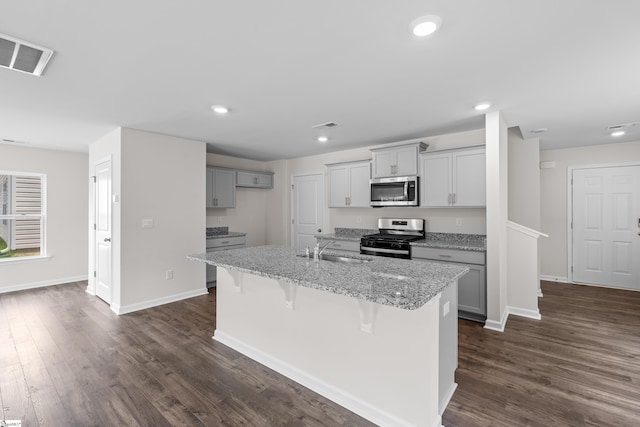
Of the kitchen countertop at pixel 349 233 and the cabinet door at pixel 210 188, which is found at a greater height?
the cabinet door at pixel 210 188

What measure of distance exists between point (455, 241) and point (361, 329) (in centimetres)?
283

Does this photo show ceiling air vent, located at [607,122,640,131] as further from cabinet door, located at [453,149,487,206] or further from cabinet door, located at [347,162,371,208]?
cabinet door, located at [347,162,371,208]

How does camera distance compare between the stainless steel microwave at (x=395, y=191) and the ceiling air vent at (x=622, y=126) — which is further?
the stainless steel microwave at (x=395, y=191)

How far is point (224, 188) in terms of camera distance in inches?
219

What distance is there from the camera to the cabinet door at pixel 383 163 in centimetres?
458

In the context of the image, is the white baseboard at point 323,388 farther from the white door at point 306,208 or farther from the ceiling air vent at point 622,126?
the ceiling air vent at point 622,126

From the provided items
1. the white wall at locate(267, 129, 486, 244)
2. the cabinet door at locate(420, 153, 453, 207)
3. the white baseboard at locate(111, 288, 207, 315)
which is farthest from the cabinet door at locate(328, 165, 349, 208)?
the white baseboard at locate(111, 288, 207, 315)

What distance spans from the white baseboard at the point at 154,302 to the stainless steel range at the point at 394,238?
260cm

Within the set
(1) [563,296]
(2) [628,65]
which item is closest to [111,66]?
(2) [628,65]

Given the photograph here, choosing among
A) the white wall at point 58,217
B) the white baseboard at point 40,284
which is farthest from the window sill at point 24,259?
the white baseboard at point 40,284

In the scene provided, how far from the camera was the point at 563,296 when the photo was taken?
4.61 m

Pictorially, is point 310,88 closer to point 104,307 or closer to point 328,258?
point 328,258

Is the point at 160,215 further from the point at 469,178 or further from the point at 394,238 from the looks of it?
the point at 469,178

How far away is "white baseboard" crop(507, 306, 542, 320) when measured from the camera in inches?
147
